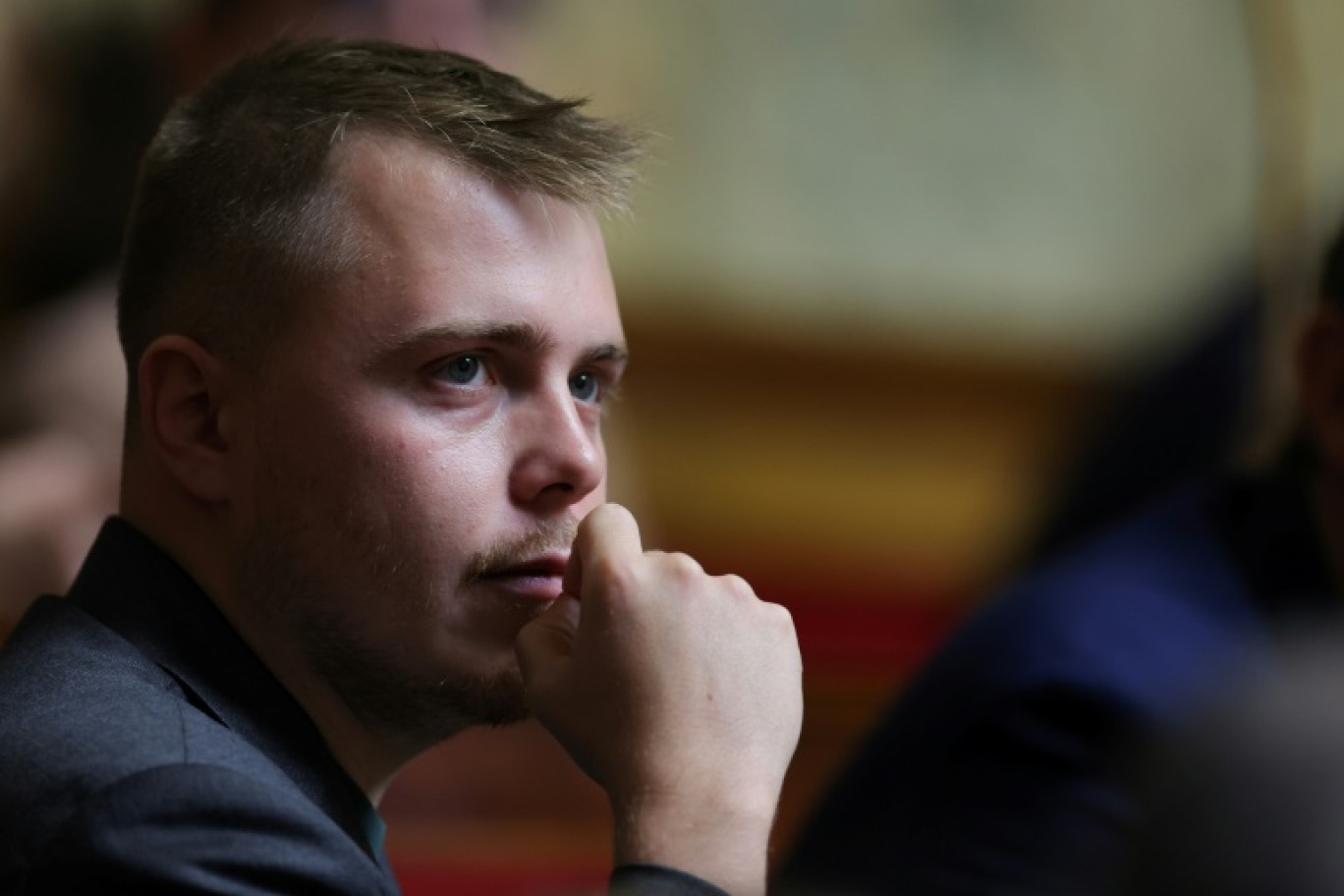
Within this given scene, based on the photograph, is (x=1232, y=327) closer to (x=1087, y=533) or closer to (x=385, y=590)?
(x=1087, y=533)

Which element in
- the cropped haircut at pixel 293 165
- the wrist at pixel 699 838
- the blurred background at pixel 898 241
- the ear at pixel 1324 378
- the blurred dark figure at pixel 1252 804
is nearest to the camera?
the blurred dark figure at pixel 1252 804

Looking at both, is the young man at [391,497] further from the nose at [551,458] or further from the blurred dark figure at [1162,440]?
the blurred dark figure at [1162,440]

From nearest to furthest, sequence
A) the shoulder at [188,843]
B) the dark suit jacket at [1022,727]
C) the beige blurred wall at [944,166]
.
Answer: the shoulder at [188,843], the dark suit jacket at [1022,727], the beige blurred wall at [944,166]

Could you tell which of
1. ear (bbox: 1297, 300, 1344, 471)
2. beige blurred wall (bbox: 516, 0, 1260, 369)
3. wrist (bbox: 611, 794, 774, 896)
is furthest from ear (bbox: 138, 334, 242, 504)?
beige blurred wall (bbox: 516, 0, 1260, 369)

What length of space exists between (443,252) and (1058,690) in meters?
0.95

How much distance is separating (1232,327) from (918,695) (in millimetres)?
1319

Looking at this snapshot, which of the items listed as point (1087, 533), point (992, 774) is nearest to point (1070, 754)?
point (992, 774)

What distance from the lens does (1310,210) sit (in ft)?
20.6

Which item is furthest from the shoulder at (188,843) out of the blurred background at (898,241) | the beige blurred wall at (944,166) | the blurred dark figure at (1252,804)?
the beige blurred wall at (944,166)

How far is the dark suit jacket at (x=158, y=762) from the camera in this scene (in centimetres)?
138

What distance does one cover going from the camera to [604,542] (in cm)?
162

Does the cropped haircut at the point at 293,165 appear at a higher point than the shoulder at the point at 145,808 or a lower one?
higher

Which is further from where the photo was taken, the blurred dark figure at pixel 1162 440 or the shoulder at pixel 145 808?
the blurred dark figure at pixel 1162 440

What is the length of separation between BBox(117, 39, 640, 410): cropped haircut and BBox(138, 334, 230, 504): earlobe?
0.02m
